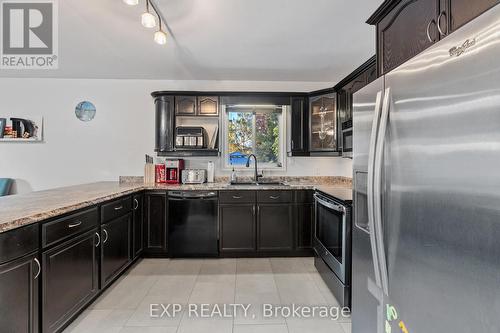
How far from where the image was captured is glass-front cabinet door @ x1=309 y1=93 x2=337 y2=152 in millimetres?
3338

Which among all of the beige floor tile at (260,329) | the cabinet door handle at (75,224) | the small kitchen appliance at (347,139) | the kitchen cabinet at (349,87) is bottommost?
the beige floor tile at (260,329)

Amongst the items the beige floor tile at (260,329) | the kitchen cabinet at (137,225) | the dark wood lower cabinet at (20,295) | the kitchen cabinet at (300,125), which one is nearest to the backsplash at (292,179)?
the kitchen cabinet at (300,125)

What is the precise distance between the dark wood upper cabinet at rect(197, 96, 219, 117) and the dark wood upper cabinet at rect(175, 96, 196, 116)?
111mm

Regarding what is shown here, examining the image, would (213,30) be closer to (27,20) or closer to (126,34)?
(126,34)

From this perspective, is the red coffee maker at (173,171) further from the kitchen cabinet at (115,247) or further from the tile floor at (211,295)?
the tile floor at (211,295)

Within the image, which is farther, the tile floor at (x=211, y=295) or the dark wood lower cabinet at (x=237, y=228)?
the dark wood lower cabinet at (x=237, y=228)

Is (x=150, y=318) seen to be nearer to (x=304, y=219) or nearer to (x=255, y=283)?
(x=255, y=283)

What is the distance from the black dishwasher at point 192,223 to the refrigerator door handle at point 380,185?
7.64 feet

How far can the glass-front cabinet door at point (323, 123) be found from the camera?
11.0ft

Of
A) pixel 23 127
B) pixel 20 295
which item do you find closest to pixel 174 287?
pixel 20 295

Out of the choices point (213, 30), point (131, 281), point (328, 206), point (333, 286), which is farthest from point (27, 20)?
point (333, 286)

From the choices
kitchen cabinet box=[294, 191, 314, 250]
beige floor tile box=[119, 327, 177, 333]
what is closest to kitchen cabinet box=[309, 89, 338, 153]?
kitchen cabinet box=[294, 191, 314, 250]

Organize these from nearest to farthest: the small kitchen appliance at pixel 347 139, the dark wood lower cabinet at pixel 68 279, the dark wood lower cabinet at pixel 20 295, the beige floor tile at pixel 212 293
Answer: the dark wood lower cabinet at pixel 20 295, the dark wood lower cabinet at pixel 68 279, the beige floor tile at pixel 212 293, the small kitchen appliance at pixel 347 139

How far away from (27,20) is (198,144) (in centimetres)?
210
